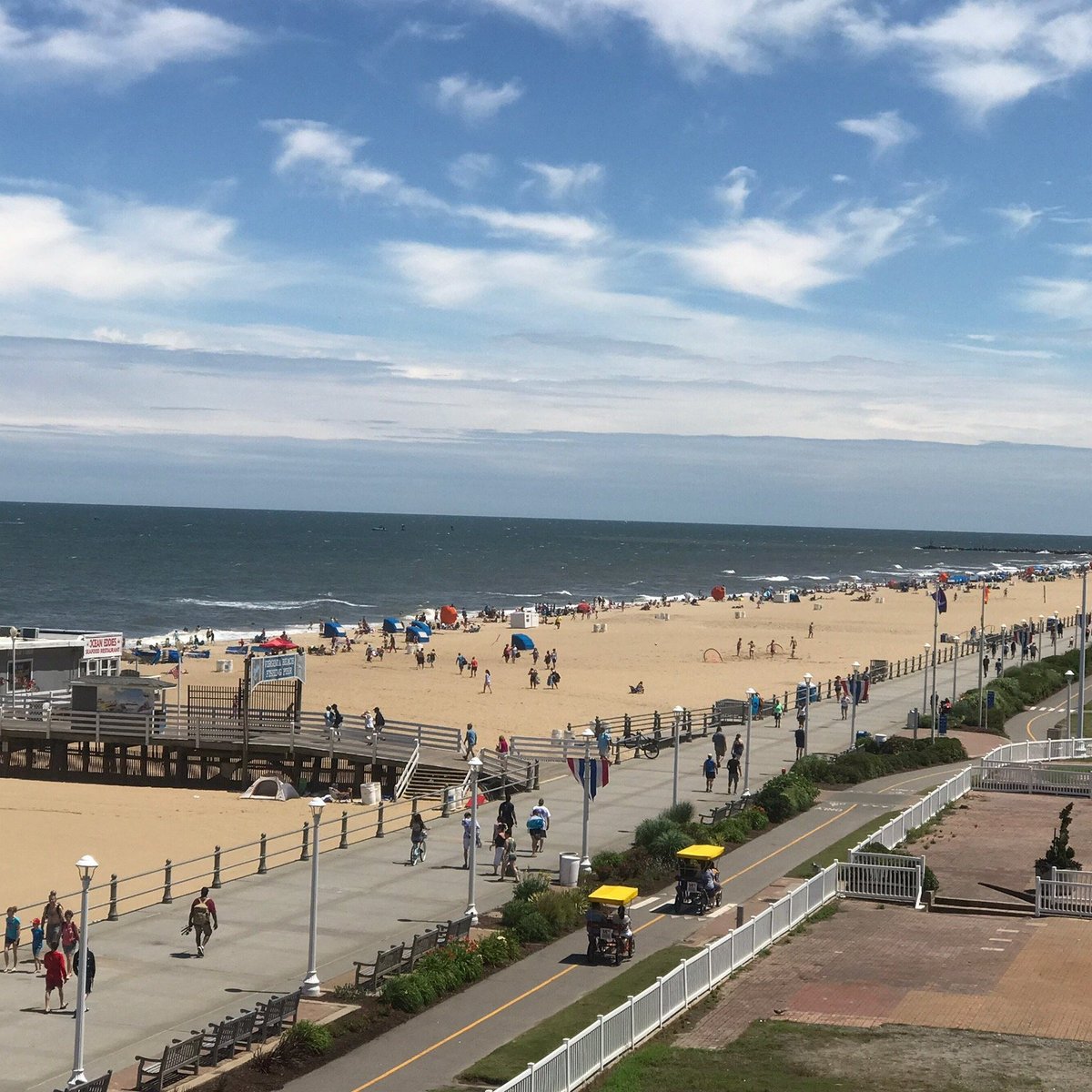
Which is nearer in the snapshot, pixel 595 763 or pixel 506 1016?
pixel 506 1016

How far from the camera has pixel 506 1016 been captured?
18.1 meters

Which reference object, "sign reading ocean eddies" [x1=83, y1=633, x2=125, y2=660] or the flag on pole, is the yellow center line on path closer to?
the flag on pole

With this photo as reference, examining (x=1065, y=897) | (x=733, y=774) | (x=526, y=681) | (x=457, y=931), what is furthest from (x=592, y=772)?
(x=526, y=681)

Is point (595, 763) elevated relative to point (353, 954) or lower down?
elevated

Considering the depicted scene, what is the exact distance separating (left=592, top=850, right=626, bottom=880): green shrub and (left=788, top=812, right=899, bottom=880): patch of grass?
3222 mm

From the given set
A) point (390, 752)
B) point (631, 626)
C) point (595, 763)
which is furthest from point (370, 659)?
point (595, 763)

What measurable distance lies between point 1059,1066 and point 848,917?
7.41m

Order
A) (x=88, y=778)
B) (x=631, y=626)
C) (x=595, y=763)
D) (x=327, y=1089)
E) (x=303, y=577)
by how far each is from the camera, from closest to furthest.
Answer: (x=327, y=1089) < (x=595, y=763) < (x=88, y=778) < (x=631, y=626) < (x=303, y=577)

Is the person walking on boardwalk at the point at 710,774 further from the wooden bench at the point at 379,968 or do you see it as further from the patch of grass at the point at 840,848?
the wooden bench at the point at 379,968

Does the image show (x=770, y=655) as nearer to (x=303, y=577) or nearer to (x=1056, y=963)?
(x=1056, y=963)

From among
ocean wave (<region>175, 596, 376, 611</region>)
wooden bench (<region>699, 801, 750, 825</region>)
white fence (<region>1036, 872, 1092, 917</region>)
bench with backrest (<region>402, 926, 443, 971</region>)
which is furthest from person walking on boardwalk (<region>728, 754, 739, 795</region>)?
ocean wave (<region>175, 596, 376, 611</region>)

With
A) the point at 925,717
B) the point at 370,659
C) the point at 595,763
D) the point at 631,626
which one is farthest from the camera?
the point at 631,626

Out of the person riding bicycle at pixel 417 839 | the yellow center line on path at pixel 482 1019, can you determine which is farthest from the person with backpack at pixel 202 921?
the person riding bicycle at pixel 417 839

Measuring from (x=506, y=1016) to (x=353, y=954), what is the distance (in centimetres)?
Answer: 392
